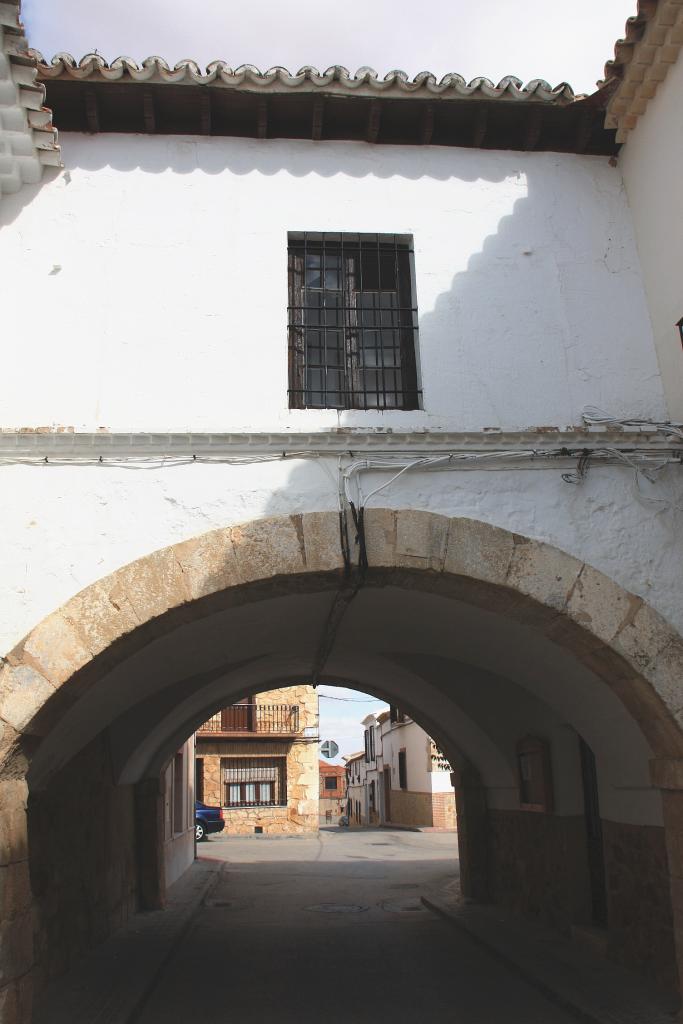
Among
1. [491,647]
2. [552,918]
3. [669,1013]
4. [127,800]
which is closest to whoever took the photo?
Answer: [669,1013]

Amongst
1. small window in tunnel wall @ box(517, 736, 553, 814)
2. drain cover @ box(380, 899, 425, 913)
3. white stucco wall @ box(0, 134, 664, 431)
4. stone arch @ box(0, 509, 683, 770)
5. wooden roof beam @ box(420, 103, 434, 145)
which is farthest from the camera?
drain cover @ box(380, 899, 425, 913)

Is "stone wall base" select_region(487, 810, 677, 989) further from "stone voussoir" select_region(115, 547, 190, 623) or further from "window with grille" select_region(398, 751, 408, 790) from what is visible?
"window with grille" select_region(398, 751, 408, 790)

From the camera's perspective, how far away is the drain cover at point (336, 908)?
9.88 m

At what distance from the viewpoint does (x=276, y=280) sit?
5512 millimetres

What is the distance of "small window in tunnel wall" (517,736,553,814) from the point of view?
774 centimetres

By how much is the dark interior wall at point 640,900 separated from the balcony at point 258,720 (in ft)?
57.2

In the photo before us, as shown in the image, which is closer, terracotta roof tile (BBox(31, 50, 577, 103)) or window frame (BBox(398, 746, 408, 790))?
terracotta roof tile (BBox(31, 50, 577, 103))

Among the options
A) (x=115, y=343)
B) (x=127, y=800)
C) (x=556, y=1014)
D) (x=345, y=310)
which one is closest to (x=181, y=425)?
(x=115, y=343)

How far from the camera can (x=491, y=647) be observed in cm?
638

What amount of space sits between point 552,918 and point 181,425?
5.54m

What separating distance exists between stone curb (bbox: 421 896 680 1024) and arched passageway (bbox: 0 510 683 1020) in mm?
345

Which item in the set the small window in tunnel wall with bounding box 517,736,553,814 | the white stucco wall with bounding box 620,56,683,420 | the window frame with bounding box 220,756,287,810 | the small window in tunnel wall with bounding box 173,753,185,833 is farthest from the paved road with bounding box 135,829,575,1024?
the window frame with bounding box 220,756,287,810

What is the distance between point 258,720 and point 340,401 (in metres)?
19.0

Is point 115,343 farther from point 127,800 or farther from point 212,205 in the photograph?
point 127,800
